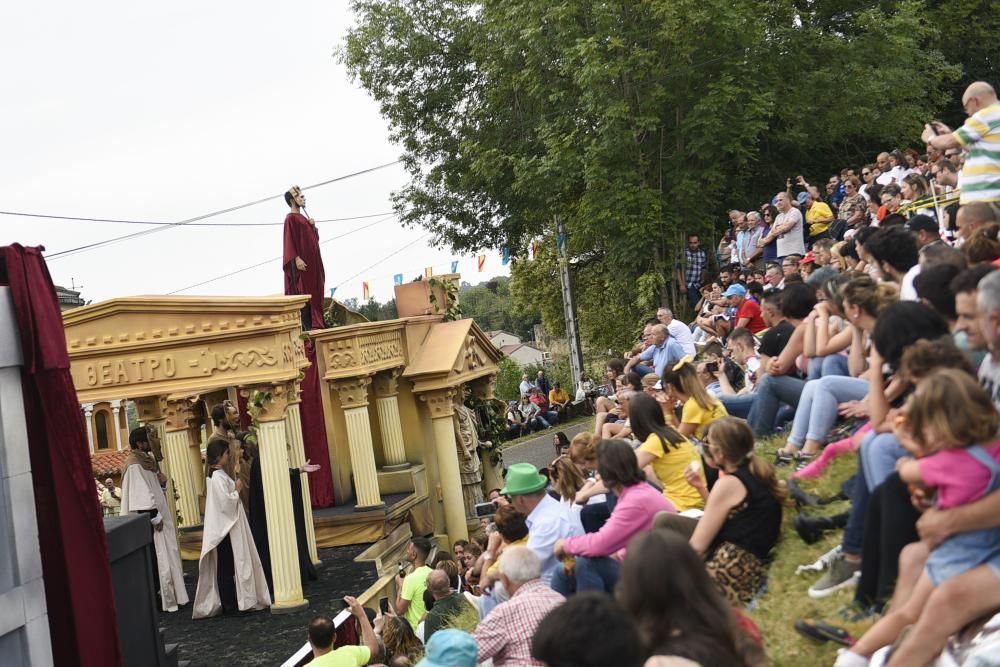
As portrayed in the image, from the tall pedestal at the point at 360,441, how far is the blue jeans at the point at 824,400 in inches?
355

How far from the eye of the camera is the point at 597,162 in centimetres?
2402

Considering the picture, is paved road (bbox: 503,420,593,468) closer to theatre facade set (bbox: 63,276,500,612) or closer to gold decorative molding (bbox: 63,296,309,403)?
theatre facade set (bbox: 63,276,500,612)

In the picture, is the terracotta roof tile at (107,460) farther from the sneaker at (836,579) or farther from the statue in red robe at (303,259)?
the sneaker at (836,579)

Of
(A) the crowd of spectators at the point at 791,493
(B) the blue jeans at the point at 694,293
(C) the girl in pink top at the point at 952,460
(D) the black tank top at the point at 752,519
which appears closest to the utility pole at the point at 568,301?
(B) the blue jeans at the point at 694,293

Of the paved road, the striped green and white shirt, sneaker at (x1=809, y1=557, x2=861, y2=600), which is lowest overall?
the paved road

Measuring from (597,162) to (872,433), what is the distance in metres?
19.0

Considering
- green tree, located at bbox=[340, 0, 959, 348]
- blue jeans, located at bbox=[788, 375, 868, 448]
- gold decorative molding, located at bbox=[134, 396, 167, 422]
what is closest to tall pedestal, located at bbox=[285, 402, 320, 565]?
gold decorative molding, located at bbox=[134, 396, 167, 422]

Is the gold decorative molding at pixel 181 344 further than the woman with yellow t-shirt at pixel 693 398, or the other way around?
the gold decorative molding at pixel 181 344

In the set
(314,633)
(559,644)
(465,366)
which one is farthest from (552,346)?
(559,644)

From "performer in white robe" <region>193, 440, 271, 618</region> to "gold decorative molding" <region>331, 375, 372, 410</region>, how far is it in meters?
3.36

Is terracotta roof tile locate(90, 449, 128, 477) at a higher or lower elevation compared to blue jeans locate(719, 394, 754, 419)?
lower

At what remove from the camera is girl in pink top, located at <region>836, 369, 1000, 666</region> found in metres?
4.18

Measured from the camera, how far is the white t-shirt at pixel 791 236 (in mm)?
16938

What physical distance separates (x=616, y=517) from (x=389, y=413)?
37.0 ft
